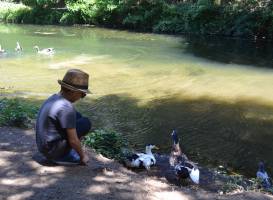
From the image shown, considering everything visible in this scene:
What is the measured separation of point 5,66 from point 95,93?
5896 millimetres

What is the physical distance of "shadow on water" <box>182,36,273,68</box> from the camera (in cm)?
1999

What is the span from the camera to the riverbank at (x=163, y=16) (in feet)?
90.4

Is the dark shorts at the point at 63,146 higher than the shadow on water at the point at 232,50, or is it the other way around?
the dark shorts at the point at 63,146

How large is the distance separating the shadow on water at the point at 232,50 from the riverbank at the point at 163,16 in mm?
1378

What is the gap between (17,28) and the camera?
34.7 metres

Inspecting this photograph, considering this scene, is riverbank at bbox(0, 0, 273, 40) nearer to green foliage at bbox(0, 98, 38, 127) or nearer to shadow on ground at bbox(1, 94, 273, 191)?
shadow on ground at bbox(1, 94, 273, 191)

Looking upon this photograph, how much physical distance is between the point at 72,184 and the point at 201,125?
20.5ft

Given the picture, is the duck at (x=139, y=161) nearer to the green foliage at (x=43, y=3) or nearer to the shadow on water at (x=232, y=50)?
the shadow on water at (x=232, y=50)

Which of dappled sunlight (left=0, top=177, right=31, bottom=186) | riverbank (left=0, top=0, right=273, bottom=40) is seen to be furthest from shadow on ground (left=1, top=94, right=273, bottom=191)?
riverbank (left=0, top=0, right=273, bottom=40)

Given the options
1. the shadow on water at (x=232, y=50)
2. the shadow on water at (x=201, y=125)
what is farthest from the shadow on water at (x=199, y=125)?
the shadow on water at (x=232, y=50)

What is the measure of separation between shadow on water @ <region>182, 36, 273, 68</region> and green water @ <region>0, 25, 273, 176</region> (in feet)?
0.16

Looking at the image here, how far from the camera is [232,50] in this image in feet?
74.5

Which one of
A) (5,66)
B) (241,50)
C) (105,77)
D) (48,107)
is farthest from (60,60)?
(48,107)

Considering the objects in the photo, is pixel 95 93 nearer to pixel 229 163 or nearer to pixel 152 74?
pixel 152 74
